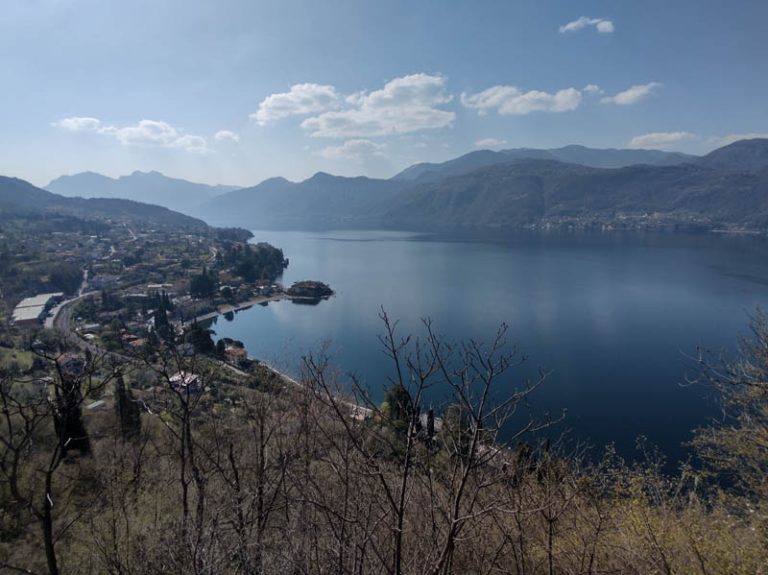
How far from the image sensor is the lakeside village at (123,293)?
16984mm

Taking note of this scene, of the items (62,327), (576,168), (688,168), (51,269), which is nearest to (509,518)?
(62,327)

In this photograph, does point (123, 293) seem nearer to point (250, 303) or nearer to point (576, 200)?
point (250, 303)

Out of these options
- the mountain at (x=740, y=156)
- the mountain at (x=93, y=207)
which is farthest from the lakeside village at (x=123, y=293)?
the mountain at (x=740, y=156)

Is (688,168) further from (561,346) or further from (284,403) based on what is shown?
(284,403)

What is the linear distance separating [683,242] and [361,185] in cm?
13483

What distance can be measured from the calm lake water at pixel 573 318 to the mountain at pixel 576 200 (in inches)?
1537

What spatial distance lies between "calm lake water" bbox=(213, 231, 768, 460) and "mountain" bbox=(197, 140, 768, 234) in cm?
3904

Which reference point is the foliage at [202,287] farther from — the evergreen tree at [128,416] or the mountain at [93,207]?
the mountain at [93,207]

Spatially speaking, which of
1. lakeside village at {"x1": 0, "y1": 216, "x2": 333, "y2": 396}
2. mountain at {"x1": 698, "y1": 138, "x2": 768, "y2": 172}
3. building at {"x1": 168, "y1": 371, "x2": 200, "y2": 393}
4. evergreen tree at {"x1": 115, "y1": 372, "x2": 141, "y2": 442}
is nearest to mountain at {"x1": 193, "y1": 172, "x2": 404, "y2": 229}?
lakeside village at {"x1": 0, "y1": 216, "x2": 333, "y2": 396}

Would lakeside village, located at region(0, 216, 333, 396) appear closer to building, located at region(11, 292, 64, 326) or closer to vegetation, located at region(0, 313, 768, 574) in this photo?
building, located at region(11, 292, 64, 326)

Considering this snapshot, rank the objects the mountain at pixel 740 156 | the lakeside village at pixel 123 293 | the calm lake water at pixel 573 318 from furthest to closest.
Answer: the mountain at pixel 740 156 < the lakeside village at pixel 123 293 < the calm lake water at pixel 573 318

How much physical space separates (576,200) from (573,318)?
8480 cm

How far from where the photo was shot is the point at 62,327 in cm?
2128

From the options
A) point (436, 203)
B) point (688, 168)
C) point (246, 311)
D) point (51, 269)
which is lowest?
point (246, 311)
